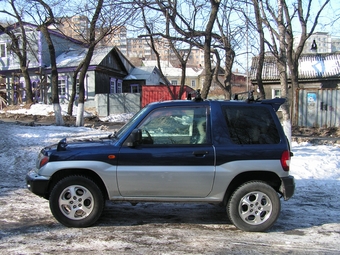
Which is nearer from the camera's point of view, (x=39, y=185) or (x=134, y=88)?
(x=39, y=185)

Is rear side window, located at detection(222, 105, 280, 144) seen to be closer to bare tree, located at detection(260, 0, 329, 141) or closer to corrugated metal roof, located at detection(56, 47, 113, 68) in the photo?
bare tree, located at detection(260, 0, 329, 141)

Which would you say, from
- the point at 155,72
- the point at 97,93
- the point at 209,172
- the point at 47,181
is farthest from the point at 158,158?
the point at 155,72

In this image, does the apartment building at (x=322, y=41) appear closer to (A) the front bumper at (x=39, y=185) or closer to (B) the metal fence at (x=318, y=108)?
(B) the metal fence at (x=318, y=108)

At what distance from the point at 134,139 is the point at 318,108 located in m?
14.7

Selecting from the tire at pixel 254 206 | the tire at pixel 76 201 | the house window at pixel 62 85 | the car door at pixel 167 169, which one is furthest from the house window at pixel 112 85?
the tire at pixel 254 206

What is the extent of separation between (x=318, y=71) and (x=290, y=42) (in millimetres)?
12169

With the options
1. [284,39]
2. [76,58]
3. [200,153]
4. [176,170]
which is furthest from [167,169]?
[76,58]

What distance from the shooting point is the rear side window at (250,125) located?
4.73m

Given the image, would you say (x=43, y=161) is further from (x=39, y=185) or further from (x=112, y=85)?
(x=112, y=85)

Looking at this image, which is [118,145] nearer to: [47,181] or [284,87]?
[47,181]

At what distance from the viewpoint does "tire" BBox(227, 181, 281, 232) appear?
4.62m

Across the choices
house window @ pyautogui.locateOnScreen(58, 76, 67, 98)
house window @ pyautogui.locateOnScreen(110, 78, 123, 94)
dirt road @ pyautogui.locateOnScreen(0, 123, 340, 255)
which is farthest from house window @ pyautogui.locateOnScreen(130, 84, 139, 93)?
dirt road @ pyautogui.locateOnScreen(0, 123, 340, 255)

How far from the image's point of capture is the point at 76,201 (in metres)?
4.65

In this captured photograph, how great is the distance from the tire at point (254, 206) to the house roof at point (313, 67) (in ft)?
64.2
